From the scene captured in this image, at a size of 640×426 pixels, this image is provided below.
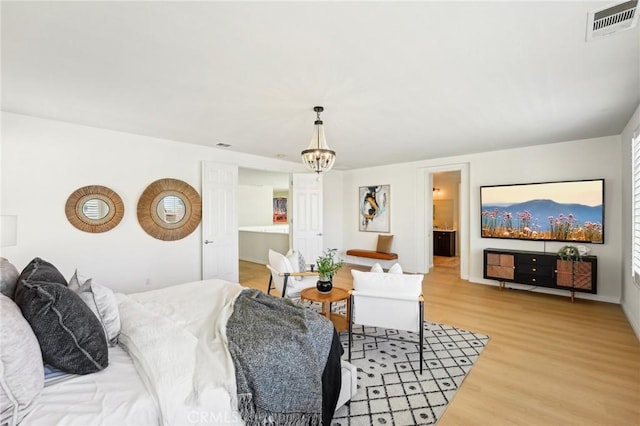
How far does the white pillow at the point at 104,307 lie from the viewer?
5.90 feet

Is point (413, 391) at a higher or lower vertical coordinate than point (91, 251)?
lower

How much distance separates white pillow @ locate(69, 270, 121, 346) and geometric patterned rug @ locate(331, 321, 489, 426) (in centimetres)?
155

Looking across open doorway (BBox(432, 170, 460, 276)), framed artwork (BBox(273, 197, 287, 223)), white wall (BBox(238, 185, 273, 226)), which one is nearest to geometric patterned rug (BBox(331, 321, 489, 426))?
open doorway (BBox(432, 170, 460, 276))

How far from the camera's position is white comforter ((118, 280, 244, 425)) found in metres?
1.34

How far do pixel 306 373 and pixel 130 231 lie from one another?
385cm

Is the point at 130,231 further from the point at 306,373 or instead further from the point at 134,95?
the point at 306,373

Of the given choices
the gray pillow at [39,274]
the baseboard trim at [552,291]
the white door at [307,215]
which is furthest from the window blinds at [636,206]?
the gray pillow at [39,274]

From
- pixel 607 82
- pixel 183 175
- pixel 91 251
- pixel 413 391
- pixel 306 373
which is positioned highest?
pixel 607 82

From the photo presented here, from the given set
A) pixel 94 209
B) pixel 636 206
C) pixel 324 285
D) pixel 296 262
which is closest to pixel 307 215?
pixel 296 262

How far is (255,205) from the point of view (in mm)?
10070

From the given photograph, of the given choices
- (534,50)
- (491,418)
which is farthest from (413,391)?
(534,50)

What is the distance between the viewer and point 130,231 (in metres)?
4.38

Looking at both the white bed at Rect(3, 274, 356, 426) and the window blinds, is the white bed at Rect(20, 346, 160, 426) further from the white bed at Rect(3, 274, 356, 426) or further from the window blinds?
the window blinds

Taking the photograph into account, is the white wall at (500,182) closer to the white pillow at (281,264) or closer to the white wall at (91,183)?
the white pillow at (281,264)
